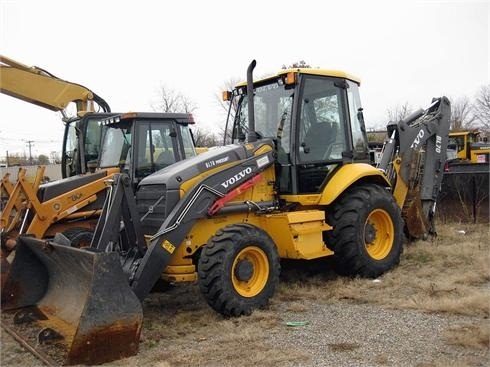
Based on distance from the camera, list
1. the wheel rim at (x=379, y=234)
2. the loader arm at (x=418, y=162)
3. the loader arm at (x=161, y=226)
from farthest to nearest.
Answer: the loader arm at (x=418, y=162), the wheel rim at (x=379, y=234), the loader arm at (x=161, y=226)

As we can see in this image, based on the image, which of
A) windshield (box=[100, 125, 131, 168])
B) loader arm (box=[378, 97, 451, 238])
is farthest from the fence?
windshield (box=[100, 125, 131, 168])

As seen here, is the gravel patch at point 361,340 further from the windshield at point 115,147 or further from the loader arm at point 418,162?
the windshield at point 115,147

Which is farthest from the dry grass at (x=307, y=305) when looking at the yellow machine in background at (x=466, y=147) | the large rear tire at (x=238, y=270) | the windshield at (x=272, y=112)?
the yellow machine in background at (x=466, y=147)

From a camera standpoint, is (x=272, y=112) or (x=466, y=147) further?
(x=466, y=147)

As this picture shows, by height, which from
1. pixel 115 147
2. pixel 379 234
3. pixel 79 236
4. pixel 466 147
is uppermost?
pixel 115 147

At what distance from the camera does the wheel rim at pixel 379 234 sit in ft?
22.4

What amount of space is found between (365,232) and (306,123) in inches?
64.9

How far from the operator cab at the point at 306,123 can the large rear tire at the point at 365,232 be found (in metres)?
0.44

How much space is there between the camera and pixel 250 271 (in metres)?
5.43

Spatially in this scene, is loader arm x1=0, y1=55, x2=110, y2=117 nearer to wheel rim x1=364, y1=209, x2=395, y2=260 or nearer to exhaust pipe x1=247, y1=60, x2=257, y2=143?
exhaust pipe x1=247, y1=60, x2=257, y2=143

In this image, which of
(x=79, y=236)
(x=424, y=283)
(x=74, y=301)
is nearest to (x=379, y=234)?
(x=424, y=283)

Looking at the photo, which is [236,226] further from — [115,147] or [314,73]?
[115,147]

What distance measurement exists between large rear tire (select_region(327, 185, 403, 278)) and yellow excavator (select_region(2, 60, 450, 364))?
15mm

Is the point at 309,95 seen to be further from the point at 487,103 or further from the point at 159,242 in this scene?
A: the point at 487,103
